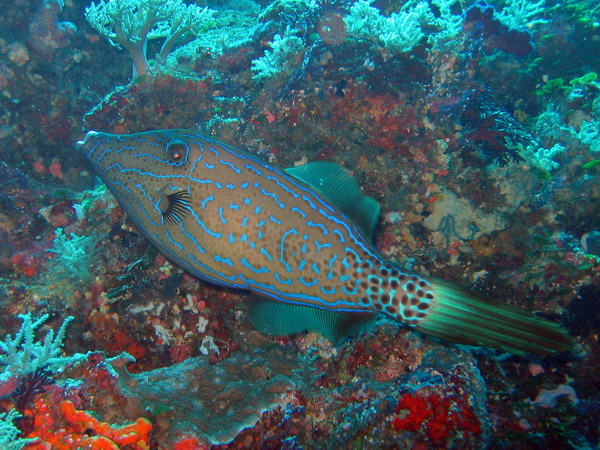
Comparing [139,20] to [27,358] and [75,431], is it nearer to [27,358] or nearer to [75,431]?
[27,358]

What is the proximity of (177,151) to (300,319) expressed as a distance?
206 cm

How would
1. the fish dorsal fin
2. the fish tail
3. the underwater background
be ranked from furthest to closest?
the fish dorsal fin → the underwater background → the fish tail

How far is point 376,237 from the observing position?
479 centimetres

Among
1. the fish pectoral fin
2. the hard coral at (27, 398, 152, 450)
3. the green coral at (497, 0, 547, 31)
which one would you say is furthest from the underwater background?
the green coral at (497, 0, 547, 31)

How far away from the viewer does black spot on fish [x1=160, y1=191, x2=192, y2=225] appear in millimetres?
3213

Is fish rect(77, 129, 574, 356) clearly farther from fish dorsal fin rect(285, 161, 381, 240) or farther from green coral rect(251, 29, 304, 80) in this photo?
green coral rect(251, 29, 304, 80)

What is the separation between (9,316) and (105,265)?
4.04 ft

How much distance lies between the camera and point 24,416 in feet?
8.90

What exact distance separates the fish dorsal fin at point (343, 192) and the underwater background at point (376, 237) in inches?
53.4

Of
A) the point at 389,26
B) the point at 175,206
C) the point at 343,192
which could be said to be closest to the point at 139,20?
the point at 389,26

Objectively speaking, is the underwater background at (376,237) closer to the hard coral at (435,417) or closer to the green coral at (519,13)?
the hard coral at (435,417)

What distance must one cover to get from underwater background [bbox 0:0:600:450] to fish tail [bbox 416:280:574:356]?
87 centimetres

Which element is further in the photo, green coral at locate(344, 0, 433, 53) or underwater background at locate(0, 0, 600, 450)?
green coral at locate(344, 0, 433, 53)

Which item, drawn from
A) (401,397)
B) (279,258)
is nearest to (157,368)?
(279,258)
